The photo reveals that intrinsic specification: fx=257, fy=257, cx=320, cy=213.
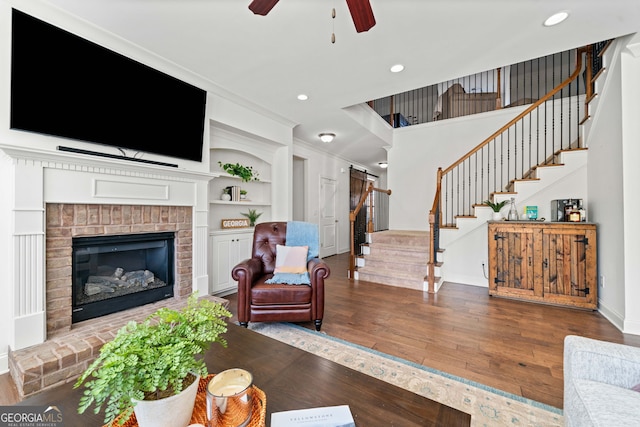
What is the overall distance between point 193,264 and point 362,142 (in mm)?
3936

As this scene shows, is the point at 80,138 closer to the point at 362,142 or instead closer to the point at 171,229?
the point at 171,229

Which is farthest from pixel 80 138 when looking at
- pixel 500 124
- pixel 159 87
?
pixel 500 124

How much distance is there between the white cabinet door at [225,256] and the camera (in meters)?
3.45

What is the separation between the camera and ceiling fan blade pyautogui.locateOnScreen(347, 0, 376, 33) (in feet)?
4.09

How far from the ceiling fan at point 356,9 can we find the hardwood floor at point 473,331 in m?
2.25

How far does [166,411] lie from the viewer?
0.74 metres

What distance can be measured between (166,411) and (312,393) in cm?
49

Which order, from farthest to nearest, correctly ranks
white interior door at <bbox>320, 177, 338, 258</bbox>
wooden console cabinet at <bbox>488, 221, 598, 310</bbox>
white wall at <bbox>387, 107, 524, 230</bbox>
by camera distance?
white interior door at <bbox>320, 177, 338, 258</bbox>
white wall at <bbox>387, 107, 524, 230</bbox>
wooden console cabinet at <bbox>488, 221, 598, 310</bbox>

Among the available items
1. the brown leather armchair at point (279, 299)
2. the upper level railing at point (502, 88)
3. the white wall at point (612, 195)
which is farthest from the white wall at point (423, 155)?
the brown leather armchair at point (279, 299)

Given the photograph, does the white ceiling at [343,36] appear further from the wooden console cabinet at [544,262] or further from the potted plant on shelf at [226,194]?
the wooden console cabinet at [544,262]

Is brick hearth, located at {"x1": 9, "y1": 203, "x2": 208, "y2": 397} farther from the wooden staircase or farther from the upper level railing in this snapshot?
the upper level railing

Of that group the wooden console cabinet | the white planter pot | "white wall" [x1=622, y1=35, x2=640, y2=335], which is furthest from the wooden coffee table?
the wooden console cabinet

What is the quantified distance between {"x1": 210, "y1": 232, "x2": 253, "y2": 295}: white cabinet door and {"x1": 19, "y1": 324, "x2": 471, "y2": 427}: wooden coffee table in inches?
92.1

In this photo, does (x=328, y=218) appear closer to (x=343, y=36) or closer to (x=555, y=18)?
(x=343, y=36)
